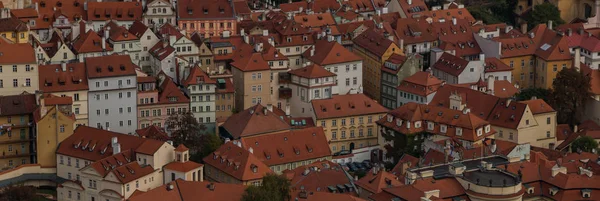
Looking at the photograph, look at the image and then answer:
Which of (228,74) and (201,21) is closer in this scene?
(228,74)

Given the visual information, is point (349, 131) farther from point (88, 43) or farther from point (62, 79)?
point (88, 43)

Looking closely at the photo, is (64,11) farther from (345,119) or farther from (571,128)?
(571,128)

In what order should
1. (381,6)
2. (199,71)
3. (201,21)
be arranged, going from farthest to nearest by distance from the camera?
1. (381,6)
2. (201,21)
3. (199,71)

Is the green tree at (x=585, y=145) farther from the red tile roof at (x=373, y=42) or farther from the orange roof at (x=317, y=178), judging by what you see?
the orange roof at (x=317, y=178)

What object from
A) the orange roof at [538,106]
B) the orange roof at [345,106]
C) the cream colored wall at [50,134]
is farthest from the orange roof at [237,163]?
the orange roof at [538,106]

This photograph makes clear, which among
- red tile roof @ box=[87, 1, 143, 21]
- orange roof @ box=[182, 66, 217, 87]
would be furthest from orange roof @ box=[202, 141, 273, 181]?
red tile roof @ box=[87, 1, 143, 21]

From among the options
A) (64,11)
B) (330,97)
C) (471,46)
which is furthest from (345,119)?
(64,11)

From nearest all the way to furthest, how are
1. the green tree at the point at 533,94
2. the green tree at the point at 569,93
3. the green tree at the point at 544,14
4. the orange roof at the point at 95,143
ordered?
the orange roof at the point at 95,143
the green tree at the point at 569,93
the green tree at the point at 533,94
the green tree at the point at 544,14
